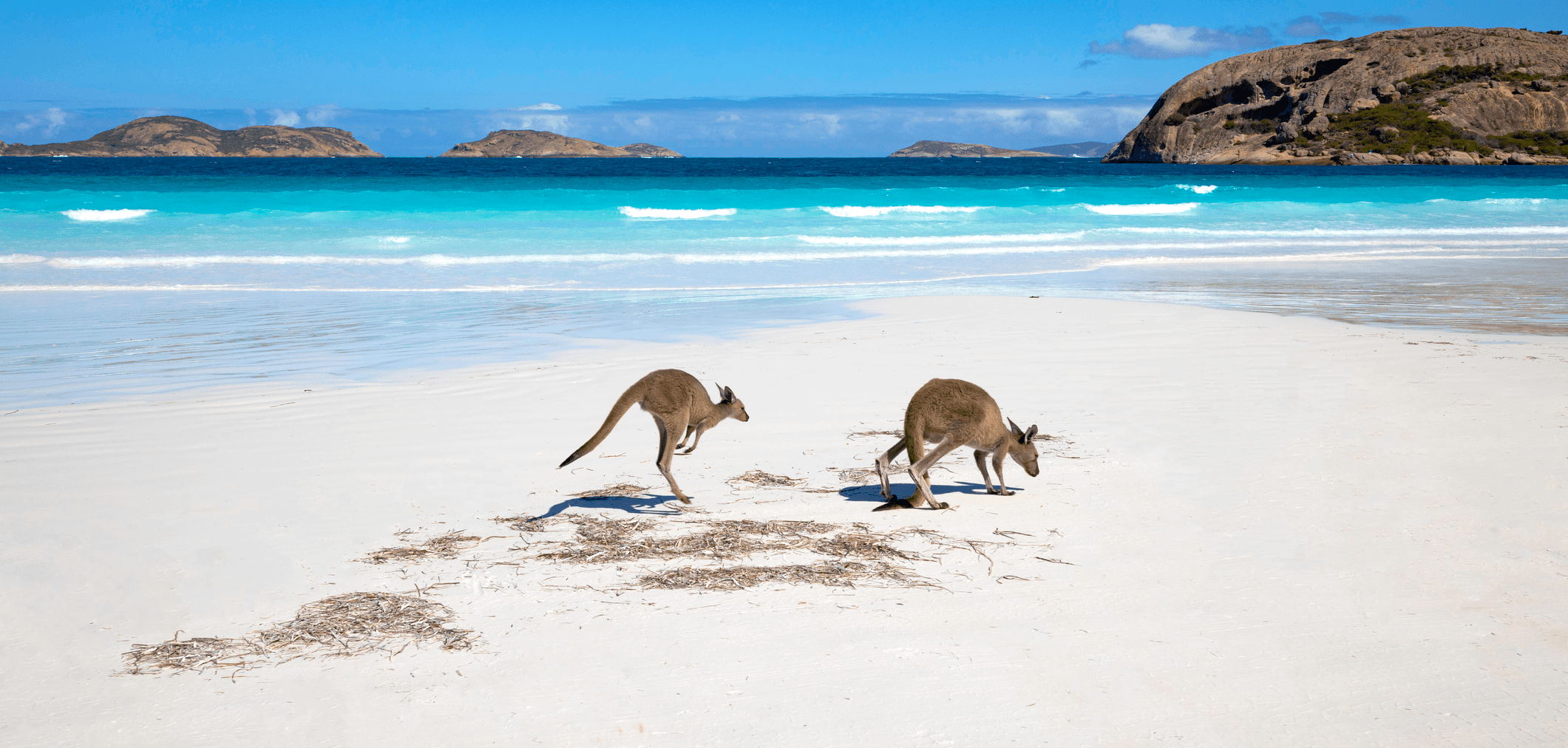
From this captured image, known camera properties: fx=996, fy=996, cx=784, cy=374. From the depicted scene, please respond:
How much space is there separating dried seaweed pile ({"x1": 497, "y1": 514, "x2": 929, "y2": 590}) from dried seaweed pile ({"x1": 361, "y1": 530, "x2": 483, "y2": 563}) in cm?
27

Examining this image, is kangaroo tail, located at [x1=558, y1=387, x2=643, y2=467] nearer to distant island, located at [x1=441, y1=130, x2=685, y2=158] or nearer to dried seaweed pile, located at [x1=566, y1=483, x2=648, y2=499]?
dried seaweed pile, located at [x1=566, y1=483, x2=648, y2=499]

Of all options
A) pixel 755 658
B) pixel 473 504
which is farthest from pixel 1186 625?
pixel 473 504

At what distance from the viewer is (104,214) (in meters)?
27.0

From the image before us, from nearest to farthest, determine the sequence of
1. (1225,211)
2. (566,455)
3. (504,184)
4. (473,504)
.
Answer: (473,504) → (566,455) → (1225,211) → (504,184)

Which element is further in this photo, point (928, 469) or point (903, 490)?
point (903, 490)

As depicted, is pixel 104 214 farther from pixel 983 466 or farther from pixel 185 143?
pixel 185 143

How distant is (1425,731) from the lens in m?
2.72

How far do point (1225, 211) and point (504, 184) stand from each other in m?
30.8

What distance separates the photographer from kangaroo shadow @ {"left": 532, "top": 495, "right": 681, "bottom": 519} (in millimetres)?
4574

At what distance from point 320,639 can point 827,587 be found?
170 cm

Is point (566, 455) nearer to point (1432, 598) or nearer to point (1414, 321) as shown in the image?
point (1432, 598)

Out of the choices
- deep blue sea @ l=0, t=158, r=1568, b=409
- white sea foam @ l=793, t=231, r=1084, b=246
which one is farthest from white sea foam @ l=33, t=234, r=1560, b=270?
white sea foam @ l=793, t=231, r=1084, b=246

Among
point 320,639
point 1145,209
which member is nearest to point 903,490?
point 320,639

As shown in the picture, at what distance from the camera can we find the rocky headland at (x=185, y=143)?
113438 mm
